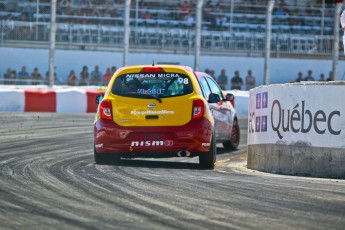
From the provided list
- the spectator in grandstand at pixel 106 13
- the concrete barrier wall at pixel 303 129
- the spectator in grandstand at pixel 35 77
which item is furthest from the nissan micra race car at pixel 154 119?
the spectator in grandstand at pixel 106 13

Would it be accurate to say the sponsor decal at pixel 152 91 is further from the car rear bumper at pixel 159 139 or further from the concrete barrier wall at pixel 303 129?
the concrete barrier wall at pixel 303 129

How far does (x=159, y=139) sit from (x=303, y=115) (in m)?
2.06

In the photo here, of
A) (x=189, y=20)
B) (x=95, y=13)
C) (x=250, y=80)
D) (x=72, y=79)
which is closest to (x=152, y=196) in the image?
(x=72, y=79)

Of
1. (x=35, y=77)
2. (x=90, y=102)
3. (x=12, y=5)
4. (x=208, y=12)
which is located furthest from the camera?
(x=208, y=12)

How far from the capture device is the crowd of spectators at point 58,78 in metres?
32.3

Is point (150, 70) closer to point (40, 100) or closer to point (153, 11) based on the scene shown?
point (40, 100)

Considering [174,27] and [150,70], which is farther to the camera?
[174,27]

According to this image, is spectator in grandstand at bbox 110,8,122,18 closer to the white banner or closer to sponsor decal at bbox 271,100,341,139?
the white banner

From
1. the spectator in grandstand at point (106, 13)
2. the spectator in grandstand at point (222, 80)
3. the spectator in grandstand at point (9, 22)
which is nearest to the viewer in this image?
the spectator in grandstand at point (9, 22)

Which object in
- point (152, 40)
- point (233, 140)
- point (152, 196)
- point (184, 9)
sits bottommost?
point (233, 140)

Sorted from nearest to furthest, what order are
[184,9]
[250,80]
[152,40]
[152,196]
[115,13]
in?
1. [152,196]
2. [250,80]
3. [152,40]
4. [115,13]
5. [184,9]

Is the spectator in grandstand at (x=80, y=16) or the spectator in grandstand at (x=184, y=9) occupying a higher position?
the spectator in grandstand at (x=184, y=9)

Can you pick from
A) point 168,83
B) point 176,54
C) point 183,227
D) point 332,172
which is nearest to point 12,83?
point 176,54

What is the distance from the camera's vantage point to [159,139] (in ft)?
45.5
